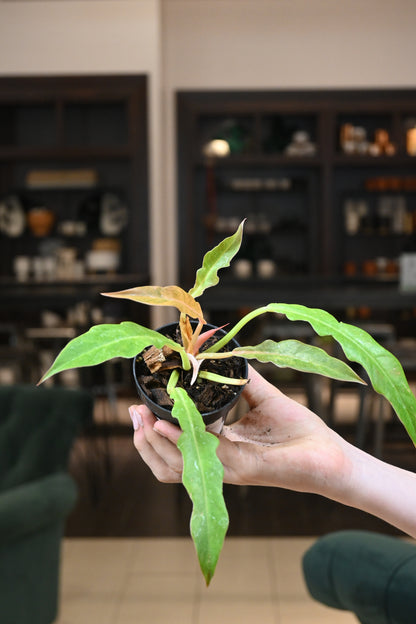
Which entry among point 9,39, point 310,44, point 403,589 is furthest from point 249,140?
point 403,589

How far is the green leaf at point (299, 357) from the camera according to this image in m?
0.59

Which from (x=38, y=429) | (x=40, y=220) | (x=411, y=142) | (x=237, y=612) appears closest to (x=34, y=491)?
(x=38, y=429)

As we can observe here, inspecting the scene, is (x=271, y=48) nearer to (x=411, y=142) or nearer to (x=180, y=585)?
(x=411, y=142)

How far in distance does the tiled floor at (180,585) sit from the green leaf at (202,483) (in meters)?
2.12

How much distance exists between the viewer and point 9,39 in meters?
5.70

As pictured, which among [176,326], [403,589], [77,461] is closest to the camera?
[176,326]

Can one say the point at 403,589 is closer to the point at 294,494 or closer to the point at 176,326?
the point at 176,326

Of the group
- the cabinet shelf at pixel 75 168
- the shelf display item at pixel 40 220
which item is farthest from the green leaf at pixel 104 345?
the shelf display item at pixel 40 220

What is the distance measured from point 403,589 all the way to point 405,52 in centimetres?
556

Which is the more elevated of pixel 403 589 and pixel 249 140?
pixel 249 140

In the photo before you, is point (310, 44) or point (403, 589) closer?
point (403, 589)

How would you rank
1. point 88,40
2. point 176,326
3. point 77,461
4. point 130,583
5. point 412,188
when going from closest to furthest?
point 176,326
point 130,583
point 77,461
point 88,40
point 412,188

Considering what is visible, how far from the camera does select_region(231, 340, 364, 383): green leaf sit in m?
0.59

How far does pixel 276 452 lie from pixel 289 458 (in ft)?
0.04
